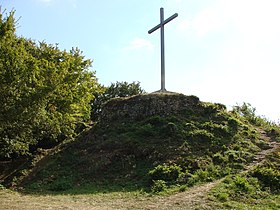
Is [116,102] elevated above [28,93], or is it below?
above

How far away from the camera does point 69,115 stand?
1733 centimetres

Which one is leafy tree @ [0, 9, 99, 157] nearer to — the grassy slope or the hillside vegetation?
the hillside vegetation

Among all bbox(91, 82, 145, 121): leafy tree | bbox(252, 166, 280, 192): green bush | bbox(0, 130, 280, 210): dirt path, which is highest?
bbox(91, 82, 145, 121): leafy tree

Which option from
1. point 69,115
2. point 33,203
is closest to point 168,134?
point 69,115

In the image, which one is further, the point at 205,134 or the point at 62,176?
the point at 205,134

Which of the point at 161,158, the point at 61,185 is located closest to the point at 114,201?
the point at 61,185

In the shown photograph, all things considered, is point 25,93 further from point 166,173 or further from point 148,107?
point 148,107

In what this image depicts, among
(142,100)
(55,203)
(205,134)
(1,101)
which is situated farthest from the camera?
(142,100)

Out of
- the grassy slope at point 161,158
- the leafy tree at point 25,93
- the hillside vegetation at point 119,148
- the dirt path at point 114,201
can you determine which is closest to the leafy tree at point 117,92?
the hillside vegetation at point 119,148

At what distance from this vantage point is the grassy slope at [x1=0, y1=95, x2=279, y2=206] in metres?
12.6

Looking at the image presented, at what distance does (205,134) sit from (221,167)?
3.13m

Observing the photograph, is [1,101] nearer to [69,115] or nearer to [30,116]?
[30,116]

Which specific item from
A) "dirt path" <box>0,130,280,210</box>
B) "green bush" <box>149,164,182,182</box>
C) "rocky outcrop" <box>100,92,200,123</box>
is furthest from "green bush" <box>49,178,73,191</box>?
"rocky outcrop" <box>100,92,200,123</box>

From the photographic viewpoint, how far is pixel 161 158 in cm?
1505
